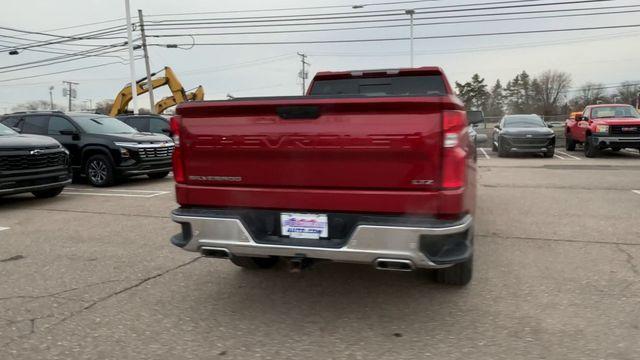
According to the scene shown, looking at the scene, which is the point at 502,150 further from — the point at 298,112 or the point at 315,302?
the point at 298,112

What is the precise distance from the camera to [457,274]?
13.6ft

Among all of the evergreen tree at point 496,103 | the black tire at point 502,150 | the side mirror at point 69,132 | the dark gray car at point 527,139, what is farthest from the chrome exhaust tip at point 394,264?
the evergreen tree at point 496,103

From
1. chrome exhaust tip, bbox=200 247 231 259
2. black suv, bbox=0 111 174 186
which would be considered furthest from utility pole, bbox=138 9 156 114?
chrome exhaust tip, bbox=200 247 231 259

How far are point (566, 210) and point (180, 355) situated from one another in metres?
6.41

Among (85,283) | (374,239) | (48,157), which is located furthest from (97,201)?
(374,239)

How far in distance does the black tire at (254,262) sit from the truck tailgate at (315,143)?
1245 millimetres

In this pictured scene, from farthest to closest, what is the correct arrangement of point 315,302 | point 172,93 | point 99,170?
point 172,93
point 99,170
point 315,302

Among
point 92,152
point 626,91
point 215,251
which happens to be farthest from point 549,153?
point 626,91

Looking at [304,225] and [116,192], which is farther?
[116,192]

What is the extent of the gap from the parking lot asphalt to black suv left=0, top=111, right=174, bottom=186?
4225mm

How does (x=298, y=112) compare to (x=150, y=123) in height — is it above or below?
above

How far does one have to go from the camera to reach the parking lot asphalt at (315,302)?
325 cm

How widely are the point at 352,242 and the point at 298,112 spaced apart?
35.9 inches

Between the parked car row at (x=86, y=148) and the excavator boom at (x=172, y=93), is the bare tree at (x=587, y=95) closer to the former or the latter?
the excavator boom at (x=172, y=93)
